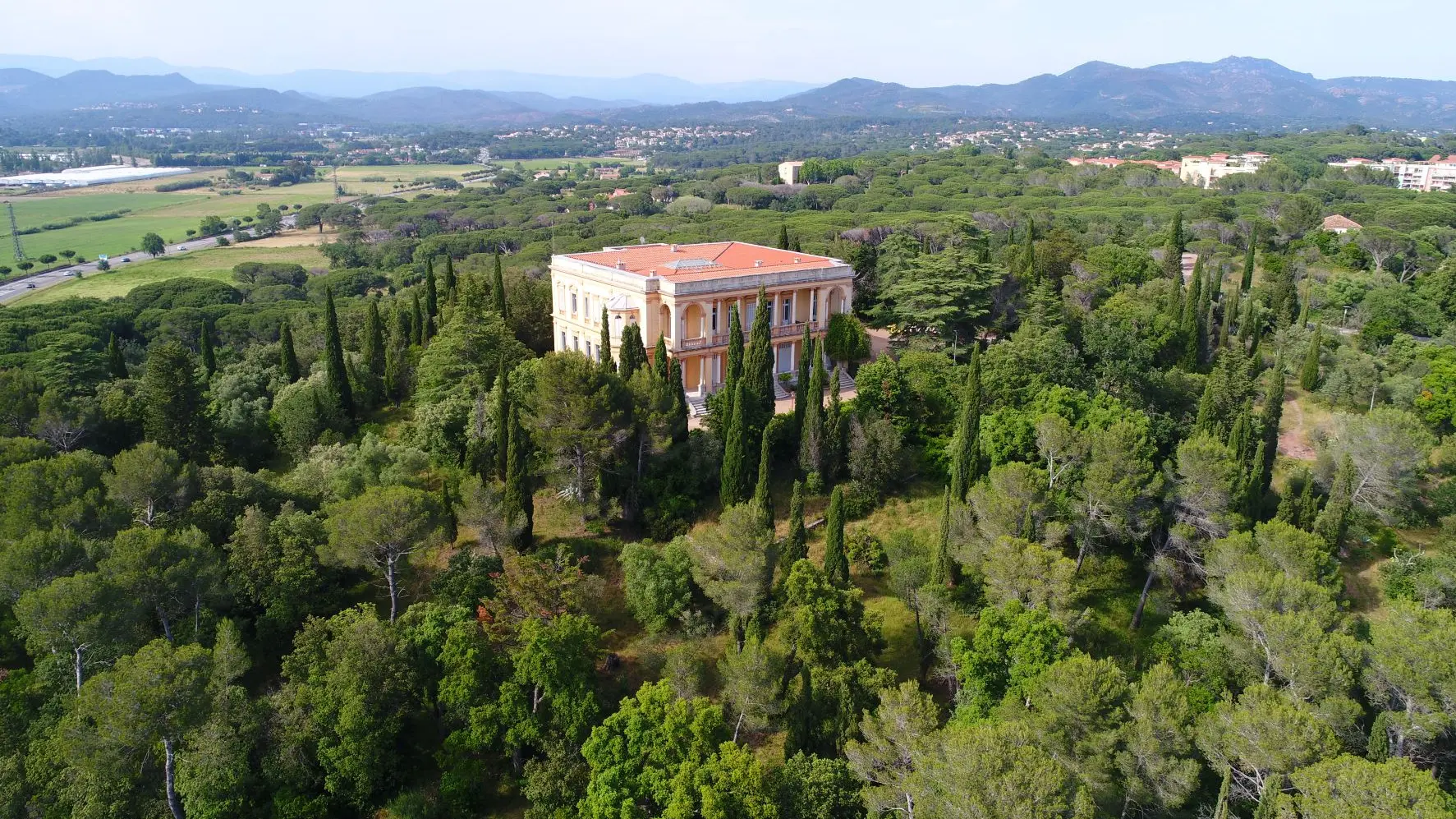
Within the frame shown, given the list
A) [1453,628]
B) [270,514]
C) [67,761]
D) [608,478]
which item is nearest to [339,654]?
[67,761]

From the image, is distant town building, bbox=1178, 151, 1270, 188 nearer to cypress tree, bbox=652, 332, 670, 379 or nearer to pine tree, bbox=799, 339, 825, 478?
cypress tree, bbox=652, 332, 670, 379

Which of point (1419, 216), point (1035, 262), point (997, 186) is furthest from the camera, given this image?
point (997, 186)

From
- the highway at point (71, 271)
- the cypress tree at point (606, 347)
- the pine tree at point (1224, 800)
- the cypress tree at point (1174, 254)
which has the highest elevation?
the cypress tree at point (1174, 254)

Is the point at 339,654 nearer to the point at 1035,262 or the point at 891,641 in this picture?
the point at 891,641

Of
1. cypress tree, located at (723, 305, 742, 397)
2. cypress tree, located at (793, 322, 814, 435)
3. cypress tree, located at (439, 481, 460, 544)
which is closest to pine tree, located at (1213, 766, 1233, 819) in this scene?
cypress tree, located at (793, 322, 814, 435)

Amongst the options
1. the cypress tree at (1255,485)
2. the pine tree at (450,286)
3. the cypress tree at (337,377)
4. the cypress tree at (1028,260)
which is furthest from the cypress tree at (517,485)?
the cypress tree at (1028,260)

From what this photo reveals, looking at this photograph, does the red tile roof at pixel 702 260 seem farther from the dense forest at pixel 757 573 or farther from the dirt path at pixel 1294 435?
the dirt path at pixel 1294 435
